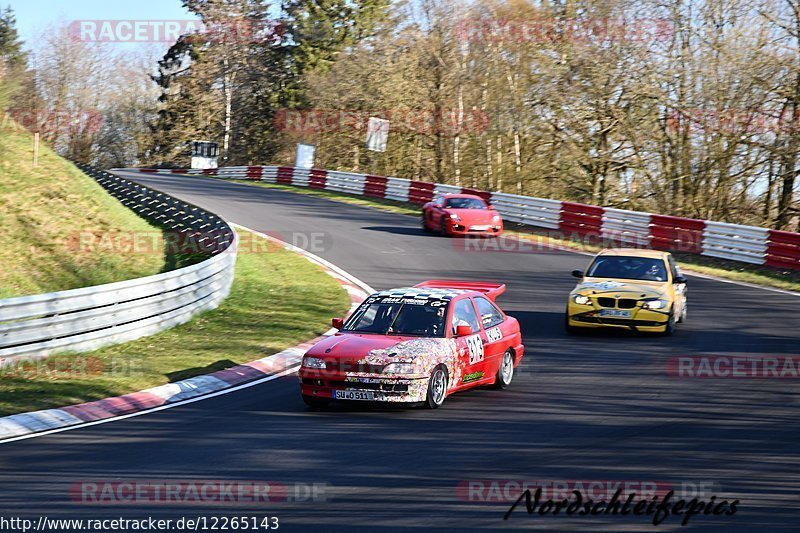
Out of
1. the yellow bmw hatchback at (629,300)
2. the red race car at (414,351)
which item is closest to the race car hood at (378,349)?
the red race car at (414,351)

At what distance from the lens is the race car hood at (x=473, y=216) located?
28566mm

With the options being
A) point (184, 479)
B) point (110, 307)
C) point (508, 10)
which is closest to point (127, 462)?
point (184, 479)

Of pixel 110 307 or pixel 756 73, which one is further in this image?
pixel 756 73

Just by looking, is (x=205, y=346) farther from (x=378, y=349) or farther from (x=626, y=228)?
(x=626, y=228)

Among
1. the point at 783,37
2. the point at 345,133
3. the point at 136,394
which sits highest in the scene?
the point at 783,37

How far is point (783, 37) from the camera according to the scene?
33875mm

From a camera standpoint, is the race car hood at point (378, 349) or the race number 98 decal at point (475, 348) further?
the race number 98 decal at point (475, 348)

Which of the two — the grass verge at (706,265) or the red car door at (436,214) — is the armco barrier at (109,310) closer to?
the red car door at (436,214)

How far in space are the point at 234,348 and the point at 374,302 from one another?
3.74 meters

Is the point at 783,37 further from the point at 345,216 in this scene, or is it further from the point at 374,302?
the point at 374,302

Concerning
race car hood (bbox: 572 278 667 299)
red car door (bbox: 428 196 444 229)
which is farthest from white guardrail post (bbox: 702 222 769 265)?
race car hood (bbox: 572 278 667 299)

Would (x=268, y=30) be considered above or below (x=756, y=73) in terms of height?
above

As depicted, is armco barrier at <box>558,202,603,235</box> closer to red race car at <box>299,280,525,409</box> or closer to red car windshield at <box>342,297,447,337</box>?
red race car at <box>299,280,525,409</box>

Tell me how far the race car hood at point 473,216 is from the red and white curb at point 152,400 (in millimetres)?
12743
